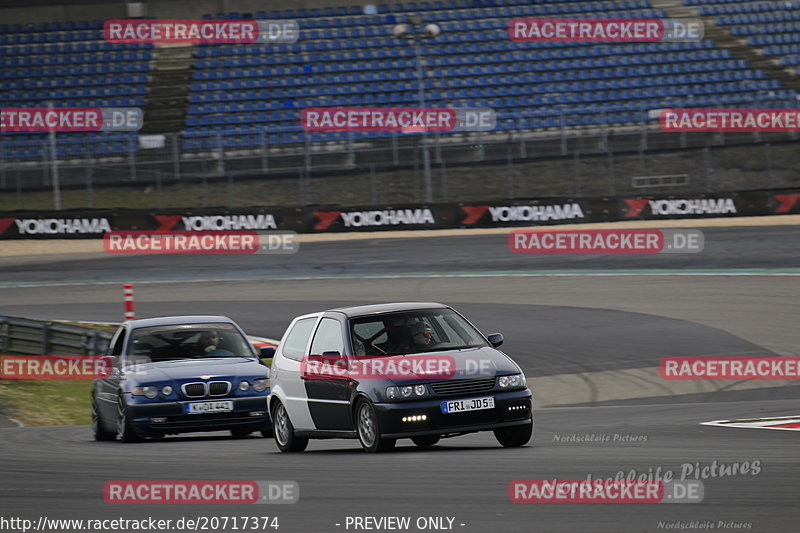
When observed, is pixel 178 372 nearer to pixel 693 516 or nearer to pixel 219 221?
pixel 693 516

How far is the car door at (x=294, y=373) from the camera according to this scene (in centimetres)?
1048

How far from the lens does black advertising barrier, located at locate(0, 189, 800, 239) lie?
113ft

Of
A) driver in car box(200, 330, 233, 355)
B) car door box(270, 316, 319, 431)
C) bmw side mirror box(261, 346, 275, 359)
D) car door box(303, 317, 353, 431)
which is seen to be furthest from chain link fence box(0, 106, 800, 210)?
car door box(303, 317, 353, 431)

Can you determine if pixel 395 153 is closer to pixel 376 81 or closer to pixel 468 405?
pixel 376 81

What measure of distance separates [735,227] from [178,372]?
968 inches

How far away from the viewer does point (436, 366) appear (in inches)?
374

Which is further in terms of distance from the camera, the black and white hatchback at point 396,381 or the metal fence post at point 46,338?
the metal fence post at point 46,338

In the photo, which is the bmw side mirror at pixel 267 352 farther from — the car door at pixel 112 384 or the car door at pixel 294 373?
the car door at pixel 112 384

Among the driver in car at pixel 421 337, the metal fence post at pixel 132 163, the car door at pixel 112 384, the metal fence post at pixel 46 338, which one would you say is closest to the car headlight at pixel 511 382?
the driver in car at pixel 421 337

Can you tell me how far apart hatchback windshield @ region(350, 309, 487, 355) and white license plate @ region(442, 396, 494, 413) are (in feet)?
2.08

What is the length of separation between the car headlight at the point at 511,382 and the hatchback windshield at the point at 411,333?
1.77ft

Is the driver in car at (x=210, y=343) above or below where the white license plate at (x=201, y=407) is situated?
above

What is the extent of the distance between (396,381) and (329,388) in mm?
944

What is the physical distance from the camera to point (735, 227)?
110ft
